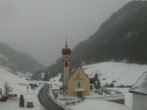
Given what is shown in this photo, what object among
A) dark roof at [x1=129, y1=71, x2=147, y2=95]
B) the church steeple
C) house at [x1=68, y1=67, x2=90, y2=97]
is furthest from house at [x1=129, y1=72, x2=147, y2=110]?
the church steeple

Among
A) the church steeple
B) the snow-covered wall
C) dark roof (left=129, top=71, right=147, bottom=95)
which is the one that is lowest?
the snow-covered wall

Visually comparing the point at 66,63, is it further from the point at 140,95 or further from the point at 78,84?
the point at 140,95

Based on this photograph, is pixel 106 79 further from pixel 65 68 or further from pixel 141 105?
pixel 141 105

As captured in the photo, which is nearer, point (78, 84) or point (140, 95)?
point (140, 95)

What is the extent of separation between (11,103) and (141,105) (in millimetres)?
35723

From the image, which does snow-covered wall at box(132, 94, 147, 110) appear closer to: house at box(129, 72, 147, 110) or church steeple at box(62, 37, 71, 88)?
house at box(129, 72, 147, 110)

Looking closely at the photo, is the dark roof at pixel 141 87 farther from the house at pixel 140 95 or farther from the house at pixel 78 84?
the house at pixel 78 84

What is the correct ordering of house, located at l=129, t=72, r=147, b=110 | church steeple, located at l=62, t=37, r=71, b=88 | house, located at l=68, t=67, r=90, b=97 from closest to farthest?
house, located at l=129, t=72, r=147, b=110, house, located at l=68, t=67, r=90, b=97, church steeple, located at l=62, t=37, r=71, b=88

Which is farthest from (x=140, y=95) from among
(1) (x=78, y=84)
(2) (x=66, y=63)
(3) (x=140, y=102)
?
(2) (x=66, y=63)

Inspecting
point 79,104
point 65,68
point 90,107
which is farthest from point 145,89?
point 65,68

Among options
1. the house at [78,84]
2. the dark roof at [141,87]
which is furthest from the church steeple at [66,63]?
the dark roof at [141,87]

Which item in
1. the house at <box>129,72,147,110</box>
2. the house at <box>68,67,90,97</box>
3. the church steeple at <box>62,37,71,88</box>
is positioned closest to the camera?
the house at <box>129,72,147,110</box>

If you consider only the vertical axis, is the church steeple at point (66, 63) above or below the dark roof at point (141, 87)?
above

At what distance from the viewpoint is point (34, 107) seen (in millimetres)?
57656
